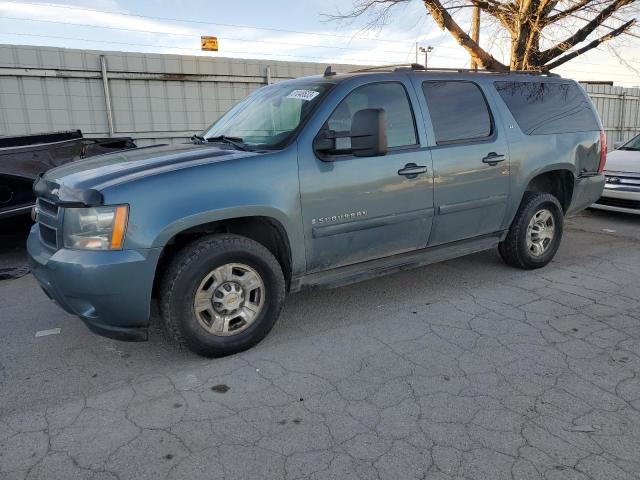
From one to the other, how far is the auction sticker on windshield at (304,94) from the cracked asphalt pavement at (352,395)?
1719mm

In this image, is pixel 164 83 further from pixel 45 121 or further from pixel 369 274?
pixel 369 274

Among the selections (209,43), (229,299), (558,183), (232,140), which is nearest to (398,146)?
(232,140)

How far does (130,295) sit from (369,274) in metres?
1.78

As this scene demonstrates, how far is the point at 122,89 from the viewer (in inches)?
404

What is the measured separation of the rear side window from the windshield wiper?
2.57m

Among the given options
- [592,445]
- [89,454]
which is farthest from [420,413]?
[89,454]

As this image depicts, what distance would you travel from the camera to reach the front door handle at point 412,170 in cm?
396

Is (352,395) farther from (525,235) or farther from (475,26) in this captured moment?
(475,26)

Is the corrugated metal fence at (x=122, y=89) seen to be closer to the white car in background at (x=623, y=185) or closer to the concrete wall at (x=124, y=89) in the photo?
the concrete wall at (x=124, y=89)

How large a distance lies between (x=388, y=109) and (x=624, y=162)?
5.74 metres

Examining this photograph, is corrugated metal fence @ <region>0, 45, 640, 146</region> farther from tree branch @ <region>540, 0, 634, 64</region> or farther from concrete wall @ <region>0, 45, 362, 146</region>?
tree branch @ <region>540, 0, 634, 64</region>

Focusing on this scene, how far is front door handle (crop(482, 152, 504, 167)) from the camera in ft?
14.8

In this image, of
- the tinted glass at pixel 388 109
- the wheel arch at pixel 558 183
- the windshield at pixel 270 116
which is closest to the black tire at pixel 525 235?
the wheel arch at pixel 558 183

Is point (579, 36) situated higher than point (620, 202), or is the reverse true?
point (579, 36)
